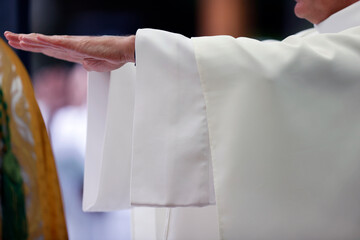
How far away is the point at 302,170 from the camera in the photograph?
4.65ft

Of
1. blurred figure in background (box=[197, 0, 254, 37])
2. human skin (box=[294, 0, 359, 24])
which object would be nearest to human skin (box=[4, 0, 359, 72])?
human skin (box=[294, 0, 359, 24])

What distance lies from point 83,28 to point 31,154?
3.77 meters

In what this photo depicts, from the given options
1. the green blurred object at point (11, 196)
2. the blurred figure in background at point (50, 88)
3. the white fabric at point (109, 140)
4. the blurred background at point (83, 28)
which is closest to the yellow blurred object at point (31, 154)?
the green blurred object at point (11, 196)

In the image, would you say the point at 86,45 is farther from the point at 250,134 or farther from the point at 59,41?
the point at 250,134

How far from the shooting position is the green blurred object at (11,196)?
0.87 meters

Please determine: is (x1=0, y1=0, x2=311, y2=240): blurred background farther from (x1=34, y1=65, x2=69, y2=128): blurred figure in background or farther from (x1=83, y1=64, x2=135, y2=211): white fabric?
(x1=83, y1=64, x2=135, y2=211): white fabric

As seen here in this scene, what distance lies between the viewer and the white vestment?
1.36 m

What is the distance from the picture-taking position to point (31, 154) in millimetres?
909

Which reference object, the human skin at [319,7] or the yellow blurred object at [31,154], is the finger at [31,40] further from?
the human skin at [319,7]

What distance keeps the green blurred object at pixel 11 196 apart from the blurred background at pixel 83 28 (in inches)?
122

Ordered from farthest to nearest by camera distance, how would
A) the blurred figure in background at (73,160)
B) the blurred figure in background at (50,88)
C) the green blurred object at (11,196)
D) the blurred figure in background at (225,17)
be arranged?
the blurred figure in background at (225,17)
the blurred figure in background at (50,88)
the blurred figure in background at (73,160)
the green blurred object at (11,196)

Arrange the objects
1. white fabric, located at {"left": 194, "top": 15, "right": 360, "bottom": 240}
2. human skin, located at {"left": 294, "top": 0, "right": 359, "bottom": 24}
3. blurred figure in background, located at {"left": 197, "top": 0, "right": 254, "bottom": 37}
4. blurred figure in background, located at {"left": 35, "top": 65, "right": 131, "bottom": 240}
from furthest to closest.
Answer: blurred figure in background, located at {"left": 197, "top": 0, "right": 254, "bottom": 37}
blurred figure in background, located at {"left": 35, "top": 65, "right": 131, "bottom": 240}
human skin, located at {"left": 294, "top": 0, "right": 359, "bottom": 24}
white fabric, located at {"left": 194, "top": 15, "right": 360, "bottom": 240}

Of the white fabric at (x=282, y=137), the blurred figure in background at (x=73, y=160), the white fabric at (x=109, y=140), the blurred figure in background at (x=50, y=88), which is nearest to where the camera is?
the white fabric at (x=282, y=137)

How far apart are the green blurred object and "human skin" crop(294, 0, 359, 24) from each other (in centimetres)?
143
